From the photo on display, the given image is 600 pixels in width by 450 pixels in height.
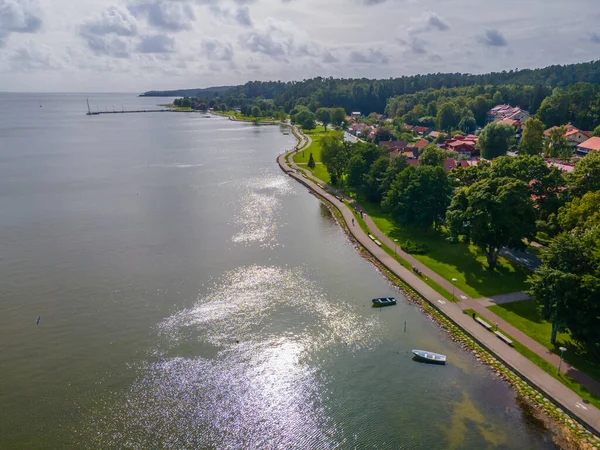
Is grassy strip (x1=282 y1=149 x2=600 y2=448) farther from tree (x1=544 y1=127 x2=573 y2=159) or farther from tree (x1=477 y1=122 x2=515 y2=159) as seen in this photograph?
tree (x1=544 y1=127 x2=573 y2=159)

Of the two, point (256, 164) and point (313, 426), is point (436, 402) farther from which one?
point (256, 164)

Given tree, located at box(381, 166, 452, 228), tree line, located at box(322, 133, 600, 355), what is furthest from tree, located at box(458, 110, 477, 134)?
tree, located at box(381, 166, 452, 228)

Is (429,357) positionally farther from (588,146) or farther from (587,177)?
(588,146)

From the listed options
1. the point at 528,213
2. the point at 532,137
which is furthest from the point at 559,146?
the point at 528,213

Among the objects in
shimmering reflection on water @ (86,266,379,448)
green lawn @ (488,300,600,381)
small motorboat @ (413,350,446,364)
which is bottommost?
shimmering reflection on water @ (86,266,379,448)

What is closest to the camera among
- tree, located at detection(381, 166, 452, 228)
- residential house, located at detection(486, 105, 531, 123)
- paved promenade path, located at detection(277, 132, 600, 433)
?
paved promenade path, located at detection(277, 132, 600, 433)

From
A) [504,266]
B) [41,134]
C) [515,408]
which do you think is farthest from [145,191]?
[41,134]
